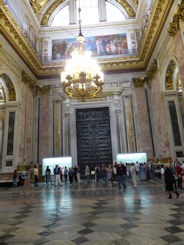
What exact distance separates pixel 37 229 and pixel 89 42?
12497mm

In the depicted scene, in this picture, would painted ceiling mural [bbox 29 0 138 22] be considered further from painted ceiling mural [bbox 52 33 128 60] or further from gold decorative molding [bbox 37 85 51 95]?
gold decorative molding [bbox 37 85 51 95]

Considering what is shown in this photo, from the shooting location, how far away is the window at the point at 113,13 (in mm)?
13664

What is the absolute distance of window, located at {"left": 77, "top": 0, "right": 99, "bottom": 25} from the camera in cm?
1368

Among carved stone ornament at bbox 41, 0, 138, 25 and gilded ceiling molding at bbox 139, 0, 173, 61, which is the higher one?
carved stone ornament at bbox 41, 0, 138, 25

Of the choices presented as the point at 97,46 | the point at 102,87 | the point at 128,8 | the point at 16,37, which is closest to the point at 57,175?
the point at 102,87

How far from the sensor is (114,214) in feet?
10.9

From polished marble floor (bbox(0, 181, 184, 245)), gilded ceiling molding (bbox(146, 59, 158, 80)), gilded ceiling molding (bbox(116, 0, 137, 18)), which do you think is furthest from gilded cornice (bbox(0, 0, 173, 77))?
polished marble floor (bbox(0, 181, 184, 245))

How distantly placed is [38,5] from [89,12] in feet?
11.5

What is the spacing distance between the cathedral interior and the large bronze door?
0.06m

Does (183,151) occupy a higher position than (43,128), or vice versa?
(43,128)

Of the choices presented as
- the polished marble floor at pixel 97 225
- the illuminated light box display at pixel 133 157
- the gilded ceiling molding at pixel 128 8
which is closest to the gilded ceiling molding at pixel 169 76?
the illuminated light box display at pixel 133 157

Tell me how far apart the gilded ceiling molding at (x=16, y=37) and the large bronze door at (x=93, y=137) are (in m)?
4.21

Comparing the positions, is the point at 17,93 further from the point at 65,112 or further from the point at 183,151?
the point at 183,151

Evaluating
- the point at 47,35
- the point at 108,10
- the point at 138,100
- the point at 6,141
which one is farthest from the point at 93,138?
the point at 108,10
